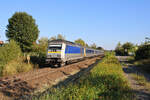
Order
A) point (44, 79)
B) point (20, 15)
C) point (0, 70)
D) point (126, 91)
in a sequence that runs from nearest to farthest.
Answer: point (126, 91)
point (44, 79)
point (0, 70)
point (20, 15)

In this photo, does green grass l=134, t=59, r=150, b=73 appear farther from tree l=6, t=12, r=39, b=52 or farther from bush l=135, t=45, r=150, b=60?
tree l=6, t=12, r=39, b=52

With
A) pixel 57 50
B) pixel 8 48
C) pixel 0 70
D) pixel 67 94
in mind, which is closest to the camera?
pixel 67 94

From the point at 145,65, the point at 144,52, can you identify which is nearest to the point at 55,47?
the point at 145,65

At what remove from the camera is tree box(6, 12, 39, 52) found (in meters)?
25.6

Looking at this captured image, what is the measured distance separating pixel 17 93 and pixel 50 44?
1076 centimetres

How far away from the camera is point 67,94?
19.1ft

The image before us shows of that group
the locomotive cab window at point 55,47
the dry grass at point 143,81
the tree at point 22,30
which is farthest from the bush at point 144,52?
the tree at point 22,30

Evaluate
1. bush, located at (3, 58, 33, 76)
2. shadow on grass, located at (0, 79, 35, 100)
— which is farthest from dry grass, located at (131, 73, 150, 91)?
bush, located at (3, 58, 33, 76)

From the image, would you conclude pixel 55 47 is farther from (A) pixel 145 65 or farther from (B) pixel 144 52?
(B) pixel 144 52

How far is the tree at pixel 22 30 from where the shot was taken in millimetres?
25625

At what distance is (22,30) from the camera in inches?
1014

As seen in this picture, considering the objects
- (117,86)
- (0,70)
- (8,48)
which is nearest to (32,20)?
(8,48)

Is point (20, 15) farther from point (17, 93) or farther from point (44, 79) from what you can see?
point (17, 93)

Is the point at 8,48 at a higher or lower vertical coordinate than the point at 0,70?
higher
